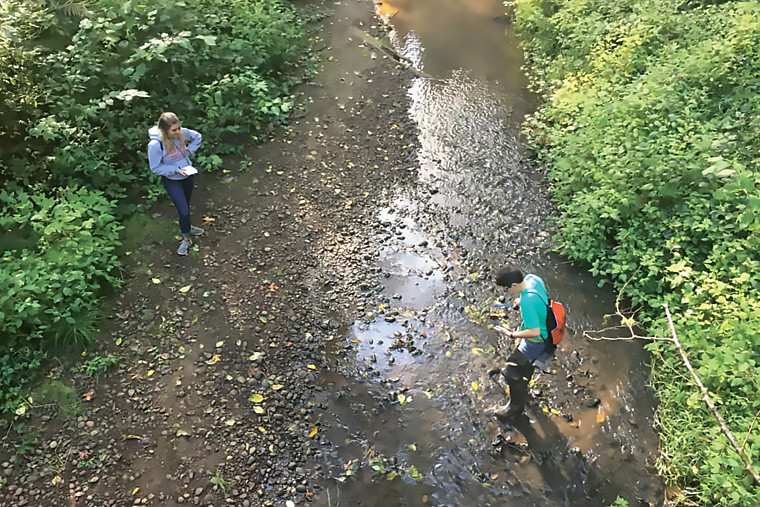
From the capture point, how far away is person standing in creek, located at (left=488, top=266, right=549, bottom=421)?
4773 mm

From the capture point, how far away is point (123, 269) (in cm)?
683

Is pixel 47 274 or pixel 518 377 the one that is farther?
pixel 47 274

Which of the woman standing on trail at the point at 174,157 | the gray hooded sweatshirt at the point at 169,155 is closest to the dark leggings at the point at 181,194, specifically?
the woman standing on trail at the point at 174,157

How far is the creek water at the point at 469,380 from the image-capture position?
5309 millimetres

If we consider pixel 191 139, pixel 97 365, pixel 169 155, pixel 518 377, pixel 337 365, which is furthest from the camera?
pixel 191 139

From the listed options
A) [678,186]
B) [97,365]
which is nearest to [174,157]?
[97,365]

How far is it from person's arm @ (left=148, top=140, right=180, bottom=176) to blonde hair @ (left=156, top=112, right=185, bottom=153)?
0.12 m

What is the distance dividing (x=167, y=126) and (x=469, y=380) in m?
4.98

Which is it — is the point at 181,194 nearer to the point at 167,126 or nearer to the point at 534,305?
the point at 167,126

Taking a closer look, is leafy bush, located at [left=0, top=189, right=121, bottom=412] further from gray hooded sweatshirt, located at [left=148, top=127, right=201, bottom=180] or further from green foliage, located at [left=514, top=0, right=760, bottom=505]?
green foliage, located at [left=514, top=0, right=760, bottom=505]

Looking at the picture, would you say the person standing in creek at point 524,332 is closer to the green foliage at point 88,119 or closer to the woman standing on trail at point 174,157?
the woman standing on trail at point 174,157

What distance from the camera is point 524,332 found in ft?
15.9

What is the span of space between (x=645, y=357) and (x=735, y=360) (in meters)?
1.28

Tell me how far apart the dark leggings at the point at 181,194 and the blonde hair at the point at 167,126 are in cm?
46
